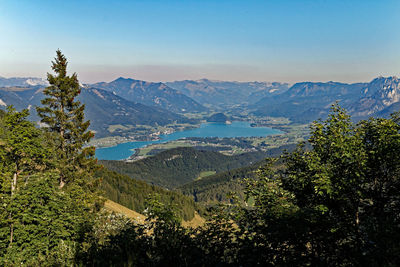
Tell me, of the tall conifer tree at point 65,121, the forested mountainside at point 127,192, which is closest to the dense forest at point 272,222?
the tall conifer tree at point 65,121

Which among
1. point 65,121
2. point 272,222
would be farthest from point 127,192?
point 272,222

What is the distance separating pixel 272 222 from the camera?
1027 cm

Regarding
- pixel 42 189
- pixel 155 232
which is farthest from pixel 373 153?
pixel 42 189

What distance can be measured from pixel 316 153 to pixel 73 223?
1402cm

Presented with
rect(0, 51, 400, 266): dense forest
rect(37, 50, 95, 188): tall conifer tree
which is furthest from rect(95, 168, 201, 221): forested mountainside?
rect(0, 51, 400, 266): dense forest

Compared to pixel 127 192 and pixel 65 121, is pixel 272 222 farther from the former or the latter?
pixel 127 192

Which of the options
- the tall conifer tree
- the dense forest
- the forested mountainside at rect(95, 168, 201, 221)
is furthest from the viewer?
the forested mountainside at rect(95, 168, 201, 221)

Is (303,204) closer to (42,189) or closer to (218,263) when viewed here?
(218,263)

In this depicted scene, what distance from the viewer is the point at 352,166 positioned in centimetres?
1206

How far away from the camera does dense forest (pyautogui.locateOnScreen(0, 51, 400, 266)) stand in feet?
30.1

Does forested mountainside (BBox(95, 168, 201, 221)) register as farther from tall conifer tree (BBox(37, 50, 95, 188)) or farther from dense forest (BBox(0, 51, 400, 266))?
dense forest (BBox(0, 51, 400, 266))

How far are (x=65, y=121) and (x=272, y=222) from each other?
26.5 metres

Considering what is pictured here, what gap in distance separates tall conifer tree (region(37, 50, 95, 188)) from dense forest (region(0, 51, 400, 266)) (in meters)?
10.6

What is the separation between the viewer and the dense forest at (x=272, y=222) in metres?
9.19
